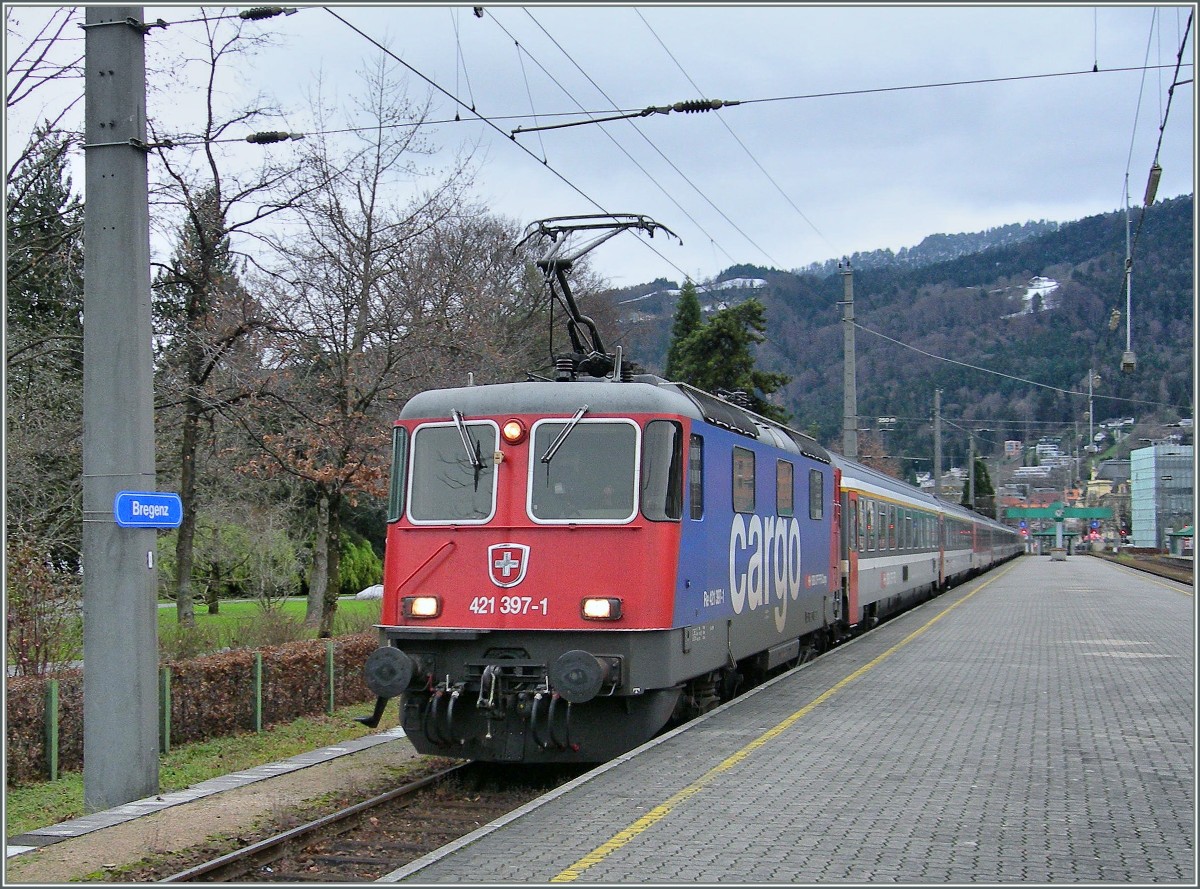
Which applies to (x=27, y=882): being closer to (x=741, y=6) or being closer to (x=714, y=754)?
(x=714, y=754)

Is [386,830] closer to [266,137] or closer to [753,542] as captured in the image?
[753,542]

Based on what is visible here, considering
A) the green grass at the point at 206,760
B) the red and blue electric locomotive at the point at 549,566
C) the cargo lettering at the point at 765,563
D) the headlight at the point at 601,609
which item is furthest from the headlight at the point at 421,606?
the cargo lettering at the point at 765,563

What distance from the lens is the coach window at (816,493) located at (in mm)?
16531

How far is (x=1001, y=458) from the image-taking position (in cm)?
9712

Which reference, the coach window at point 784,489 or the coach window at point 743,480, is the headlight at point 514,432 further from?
the coach window at point 784,489

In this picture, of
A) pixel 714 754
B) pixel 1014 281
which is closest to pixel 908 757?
pixel 714 754

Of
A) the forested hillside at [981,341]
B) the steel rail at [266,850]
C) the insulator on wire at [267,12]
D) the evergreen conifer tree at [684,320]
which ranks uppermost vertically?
the forested hillside at [981,341]

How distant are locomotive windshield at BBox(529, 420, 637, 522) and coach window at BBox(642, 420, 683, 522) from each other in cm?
11

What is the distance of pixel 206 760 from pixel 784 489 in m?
7.16

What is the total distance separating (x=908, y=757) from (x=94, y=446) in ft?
23.0

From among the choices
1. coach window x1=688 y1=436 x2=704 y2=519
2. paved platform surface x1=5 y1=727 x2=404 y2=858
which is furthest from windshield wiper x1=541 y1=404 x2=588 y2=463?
paved platform surface x1=5 y1=727 x2=404 y2=858

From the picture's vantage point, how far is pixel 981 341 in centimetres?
13950

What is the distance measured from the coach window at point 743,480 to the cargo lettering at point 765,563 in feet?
0.44

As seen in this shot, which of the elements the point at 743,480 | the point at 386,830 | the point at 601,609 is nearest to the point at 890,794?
the point at 601,609
